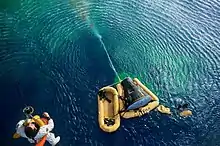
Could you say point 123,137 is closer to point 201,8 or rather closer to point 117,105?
point 117,105

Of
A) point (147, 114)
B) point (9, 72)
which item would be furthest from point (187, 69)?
point (9, 72)

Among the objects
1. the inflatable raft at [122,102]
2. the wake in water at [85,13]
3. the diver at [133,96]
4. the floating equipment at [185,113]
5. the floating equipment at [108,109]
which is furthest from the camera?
the wake in water at [85,13]

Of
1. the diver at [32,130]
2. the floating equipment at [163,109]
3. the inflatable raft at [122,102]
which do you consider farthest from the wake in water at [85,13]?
the diver at [32,130]

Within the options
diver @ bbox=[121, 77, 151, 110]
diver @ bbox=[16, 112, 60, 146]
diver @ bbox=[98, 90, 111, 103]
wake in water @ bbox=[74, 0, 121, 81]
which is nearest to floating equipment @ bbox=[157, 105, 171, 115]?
diver @ bbox=[121, 77, 151, 110]

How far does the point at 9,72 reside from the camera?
45.8 ft

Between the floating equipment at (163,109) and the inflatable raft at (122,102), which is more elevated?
the inflatable raft at (122,102)

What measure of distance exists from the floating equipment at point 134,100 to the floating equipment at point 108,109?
237 millimetres

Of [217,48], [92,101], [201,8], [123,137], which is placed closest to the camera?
[123,137]

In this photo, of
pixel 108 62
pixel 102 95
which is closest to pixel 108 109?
pixel 102 95

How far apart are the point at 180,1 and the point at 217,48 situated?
3.64 m

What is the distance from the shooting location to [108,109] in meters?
12.8

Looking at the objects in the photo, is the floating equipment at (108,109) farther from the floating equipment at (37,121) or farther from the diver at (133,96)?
the floating equipment at (37,121)

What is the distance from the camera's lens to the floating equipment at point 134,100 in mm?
12586

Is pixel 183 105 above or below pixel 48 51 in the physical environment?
below
